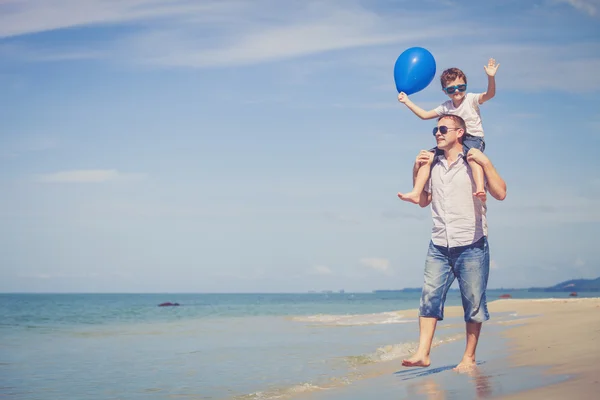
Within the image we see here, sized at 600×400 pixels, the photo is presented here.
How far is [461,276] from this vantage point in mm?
5773

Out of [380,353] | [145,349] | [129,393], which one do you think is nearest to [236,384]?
[129,393]

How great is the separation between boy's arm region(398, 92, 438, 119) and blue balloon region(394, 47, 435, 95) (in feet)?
0.37

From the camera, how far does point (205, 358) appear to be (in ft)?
36.6

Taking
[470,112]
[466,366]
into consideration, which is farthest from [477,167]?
[466,366]

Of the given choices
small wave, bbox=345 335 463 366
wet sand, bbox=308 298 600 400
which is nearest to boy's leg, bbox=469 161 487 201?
wet sand, bbox=308 298 600 400

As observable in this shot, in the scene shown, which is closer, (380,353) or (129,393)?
(129,393)

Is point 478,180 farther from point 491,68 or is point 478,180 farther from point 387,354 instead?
point 387,354

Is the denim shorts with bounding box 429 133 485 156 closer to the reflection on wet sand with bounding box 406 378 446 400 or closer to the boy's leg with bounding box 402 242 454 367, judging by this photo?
the boy's leg with bounding box 402 242 454 367

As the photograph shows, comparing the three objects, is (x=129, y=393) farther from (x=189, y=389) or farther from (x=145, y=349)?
(x=145, y=349)

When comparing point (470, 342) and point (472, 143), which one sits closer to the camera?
point (472, 143)

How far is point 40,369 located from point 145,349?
10.6 feet

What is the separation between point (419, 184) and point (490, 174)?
62 cm

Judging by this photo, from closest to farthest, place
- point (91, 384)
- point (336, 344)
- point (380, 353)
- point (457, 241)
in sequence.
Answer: point (457, 241), point (91, 384), point (380, 353), point (336, 344)

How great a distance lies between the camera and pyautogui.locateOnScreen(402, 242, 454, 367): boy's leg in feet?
19.1
